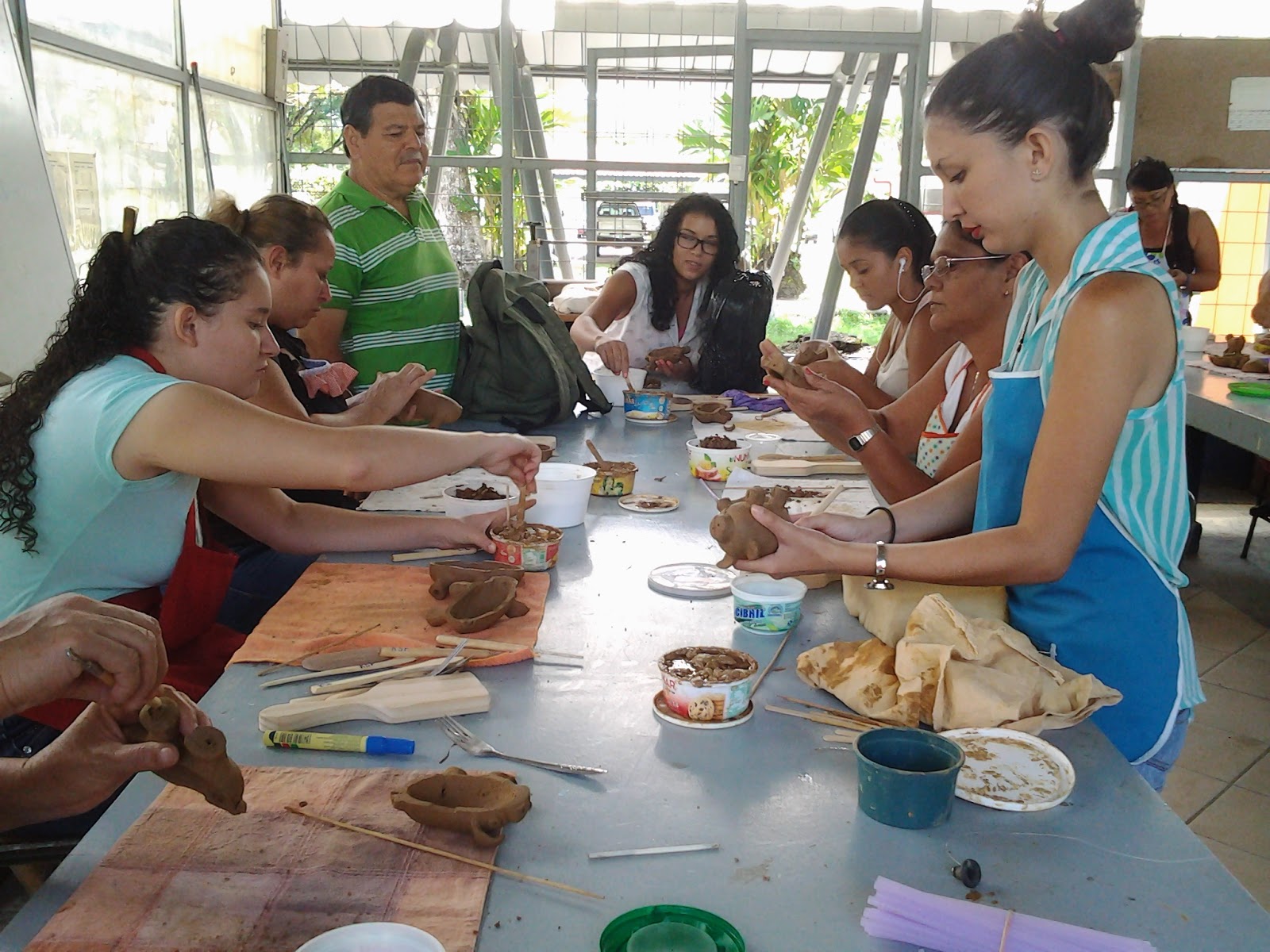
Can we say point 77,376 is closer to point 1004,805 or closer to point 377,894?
point 377,894

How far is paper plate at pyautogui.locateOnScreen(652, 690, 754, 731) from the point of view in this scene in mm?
1517

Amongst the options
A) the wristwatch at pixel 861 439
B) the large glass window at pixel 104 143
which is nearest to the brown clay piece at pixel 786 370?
the wristwatch at pixel 861 439

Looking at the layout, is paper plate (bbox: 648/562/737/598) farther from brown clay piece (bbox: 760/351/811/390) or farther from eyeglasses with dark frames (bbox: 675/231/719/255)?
eyeglasses with dark frames (bbox: 675/231/719/255)

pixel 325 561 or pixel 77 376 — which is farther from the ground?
pixel 77 376

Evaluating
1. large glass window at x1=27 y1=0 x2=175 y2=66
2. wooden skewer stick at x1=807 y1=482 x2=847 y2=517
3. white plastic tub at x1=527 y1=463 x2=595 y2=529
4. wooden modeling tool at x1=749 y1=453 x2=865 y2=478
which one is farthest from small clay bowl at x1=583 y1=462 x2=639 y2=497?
large glass window at x1=27 y1=0 x2=175 y2=66

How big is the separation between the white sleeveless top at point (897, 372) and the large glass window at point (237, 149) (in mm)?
4291

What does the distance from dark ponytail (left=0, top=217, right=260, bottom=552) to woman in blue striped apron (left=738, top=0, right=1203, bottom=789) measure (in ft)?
4.10

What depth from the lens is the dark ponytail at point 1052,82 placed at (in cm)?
162

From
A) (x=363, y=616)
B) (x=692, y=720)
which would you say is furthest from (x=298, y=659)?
(x=692, y=720)

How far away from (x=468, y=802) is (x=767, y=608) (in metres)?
0.76

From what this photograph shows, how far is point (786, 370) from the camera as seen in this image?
2824 millimetres

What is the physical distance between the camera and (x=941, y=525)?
2.13 meters

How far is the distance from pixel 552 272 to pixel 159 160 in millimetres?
3053

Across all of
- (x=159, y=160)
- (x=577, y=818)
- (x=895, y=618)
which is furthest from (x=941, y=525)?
(x=159, y=160)
